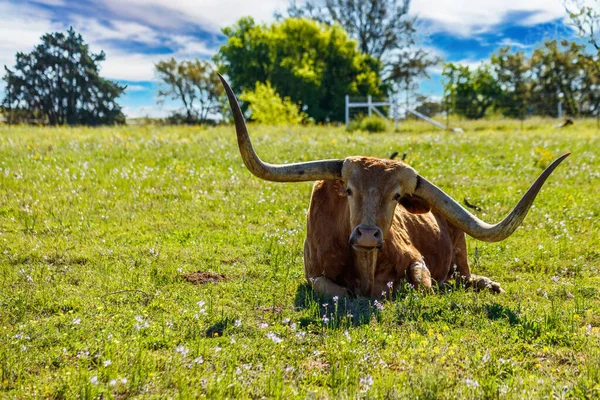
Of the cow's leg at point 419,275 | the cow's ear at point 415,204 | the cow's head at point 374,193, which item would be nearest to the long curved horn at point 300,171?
the cow's head at point 374,193

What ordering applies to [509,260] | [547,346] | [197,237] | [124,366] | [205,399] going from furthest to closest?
[197,237] → [509,260] → [547,346] → [124,366] → [205,399]

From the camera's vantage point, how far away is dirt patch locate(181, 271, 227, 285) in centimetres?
758

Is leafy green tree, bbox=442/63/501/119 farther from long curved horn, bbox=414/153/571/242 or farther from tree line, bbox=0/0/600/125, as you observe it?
long curved horn, bbox=414/153/571/242

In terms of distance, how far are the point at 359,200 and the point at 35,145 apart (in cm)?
1425

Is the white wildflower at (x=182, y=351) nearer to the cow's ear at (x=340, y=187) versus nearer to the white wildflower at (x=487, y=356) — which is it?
the white wildflower at (x=487, y=356)

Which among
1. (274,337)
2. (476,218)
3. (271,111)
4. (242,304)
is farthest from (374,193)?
(271,111)

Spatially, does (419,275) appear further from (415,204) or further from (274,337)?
(274,337)

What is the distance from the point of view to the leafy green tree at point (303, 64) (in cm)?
5303

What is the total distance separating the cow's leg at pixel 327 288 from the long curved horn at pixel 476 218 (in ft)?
4.93

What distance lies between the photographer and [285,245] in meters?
9.38

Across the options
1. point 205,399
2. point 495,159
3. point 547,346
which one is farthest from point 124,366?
point 495,159

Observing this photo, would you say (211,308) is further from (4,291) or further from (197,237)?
(197,237)

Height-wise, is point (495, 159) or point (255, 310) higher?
point (495, 159)

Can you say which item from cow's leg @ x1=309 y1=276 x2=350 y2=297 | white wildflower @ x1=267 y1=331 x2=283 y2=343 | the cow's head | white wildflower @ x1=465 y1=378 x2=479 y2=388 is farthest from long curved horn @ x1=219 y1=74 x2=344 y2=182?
white wildflower @ x1=465 y1=378 x2=479 y2=388
